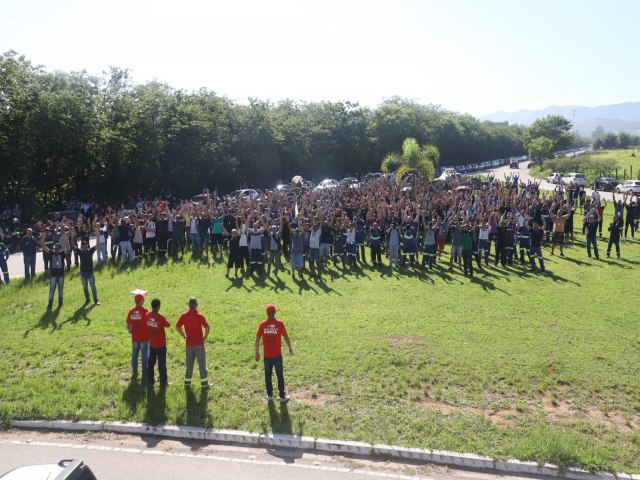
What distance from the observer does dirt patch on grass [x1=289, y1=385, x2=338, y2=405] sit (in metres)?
8.94

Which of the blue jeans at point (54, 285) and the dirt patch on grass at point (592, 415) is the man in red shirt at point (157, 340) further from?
the dirt patch on grass at point (592, 415)

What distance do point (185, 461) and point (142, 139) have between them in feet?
107

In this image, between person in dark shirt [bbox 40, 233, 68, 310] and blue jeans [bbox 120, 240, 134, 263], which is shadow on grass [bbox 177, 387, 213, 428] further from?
blue jeans [bbox 120, 240, 134, 263]

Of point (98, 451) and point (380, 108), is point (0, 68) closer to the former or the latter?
point (98, 451)

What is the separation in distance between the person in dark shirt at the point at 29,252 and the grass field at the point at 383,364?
1104 millimetres

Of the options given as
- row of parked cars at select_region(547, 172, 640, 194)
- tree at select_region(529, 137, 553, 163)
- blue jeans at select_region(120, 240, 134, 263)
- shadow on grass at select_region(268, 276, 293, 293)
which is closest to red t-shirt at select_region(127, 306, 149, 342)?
shadow on grass at select_region(268, 276, 293, 293)

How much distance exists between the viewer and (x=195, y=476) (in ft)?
23.2

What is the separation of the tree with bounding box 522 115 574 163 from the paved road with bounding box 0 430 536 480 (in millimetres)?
92722

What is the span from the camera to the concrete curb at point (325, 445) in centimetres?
712

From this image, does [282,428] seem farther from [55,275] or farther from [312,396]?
[55,275]

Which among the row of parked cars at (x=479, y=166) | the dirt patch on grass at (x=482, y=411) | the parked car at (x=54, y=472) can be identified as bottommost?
the dirt patch on grass at (x=482, y=411)

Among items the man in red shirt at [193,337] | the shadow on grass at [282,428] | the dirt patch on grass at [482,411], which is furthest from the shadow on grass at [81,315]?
the dirt patch on grass at [482,411]

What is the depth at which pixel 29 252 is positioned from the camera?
17.4m

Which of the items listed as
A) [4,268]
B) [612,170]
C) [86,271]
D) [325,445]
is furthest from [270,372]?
[612,170]
